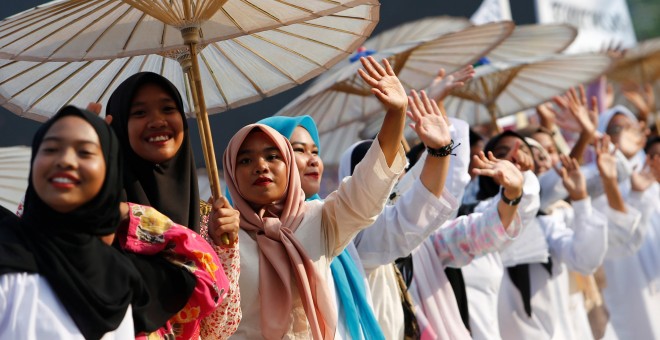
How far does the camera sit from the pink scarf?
2.97 m

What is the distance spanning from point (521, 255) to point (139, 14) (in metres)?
2.74

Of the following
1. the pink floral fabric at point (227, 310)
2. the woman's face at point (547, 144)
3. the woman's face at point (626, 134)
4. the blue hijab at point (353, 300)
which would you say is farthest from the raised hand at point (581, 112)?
the pink floral fabric at point (227, 310)

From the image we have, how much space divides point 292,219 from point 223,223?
520 mm

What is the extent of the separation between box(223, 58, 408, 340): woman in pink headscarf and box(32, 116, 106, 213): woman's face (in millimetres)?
941

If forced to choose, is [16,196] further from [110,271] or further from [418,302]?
[110,271]

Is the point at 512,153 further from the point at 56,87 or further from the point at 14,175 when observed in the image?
the point at 56,87

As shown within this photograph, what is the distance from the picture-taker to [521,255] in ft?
16.8

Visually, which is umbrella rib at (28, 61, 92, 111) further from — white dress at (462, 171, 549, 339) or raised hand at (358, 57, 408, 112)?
white dress at (462, 171, 549, 339)

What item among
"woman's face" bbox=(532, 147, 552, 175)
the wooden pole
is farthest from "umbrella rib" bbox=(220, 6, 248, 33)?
"woman's face" bbox=(532, 147, 552, 175)

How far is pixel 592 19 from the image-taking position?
10555 mm

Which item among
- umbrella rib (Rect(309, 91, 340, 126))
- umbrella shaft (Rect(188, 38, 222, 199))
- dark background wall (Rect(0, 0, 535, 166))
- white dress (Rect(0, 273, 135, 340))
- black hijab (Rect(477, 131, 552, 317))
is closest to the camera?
white dress (Rect(0, 273, 135, 340))

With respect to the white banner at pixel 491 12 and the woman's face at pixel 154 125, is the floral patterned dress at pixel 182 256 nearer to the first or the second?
the woman's face at pixel 154 125

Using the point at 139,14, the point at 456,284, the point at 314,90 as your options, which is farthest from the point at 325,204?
the point at 314,90

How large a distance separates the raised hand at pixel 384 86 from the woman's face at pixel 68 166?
0.98 meters
